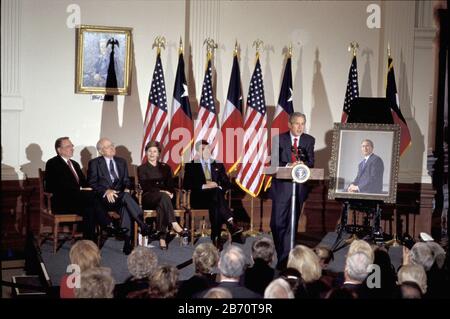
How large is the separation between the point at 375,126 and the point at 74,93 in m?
4.04

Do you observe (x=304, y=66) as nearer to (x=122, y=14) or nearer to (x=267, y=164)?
(x=267, y=164)

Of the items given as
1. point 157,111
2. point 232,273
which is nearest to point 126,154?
point 157,111

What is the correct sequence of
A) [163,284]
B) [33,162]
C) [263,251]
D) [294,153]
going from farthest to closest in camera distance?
[33,162], [294,153], [263,251], [163,284]

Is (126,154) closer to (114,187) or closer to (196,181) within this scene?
(114,187)

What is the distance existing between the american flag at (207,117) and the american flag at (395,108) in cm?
237

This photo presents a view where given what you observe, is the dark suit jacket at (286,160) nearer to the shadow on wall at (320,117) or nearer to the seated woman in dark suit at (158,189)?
the seated woman in dark suit at (158,189)

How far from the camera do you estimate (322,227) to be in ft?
34.0

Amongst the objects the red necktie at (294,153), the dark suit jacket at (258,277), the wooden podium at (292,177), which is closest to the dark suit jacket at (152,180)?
the red necktie at (294,153)

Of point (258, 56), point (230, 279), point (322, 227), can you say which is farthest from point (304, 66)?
point (230, 279)

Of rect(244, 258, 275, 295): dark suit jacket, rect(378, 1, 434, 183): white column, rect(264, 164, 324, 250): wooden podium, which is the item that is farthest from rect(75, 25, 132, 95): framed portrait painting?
rect(244, 258, 275, 295): dark suit jacket

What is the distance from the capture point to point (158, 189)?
8695mm

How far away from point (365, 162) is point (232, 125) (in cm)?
222

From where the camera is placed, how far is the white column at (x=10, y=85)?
9.05 meters
